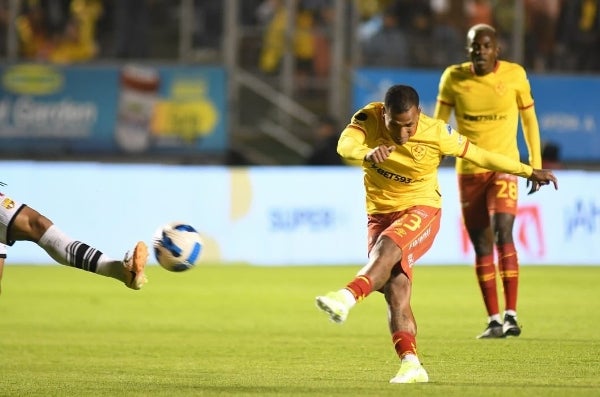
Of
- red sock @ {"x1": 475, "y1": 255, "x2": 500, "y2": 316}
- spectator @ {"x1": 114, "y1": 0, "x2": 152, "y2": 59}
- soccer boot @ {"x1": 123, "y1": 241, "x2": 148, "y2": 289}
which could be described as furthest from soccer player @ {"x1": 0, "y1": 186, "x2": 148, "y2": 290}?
spectator @ {"x1": 114, "y1": 0, "x2": 152, "y2": 59}

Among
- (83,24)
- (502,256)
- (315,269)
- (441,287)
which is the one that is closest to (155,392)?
(502,256)

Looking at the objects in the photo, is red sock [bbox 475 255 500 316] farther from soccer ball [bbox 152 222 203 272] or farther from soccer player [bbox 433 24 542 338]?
soccer ball [bbox 152 222 203 272]

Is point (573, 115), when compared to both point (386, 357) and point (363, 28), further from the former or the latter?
point (386, 357)

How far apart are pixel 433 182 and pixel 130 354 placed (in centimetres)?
279

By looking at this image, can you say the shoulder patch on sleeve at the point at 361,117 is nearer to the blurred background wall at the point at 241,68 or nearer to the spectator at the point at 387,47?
the blurred background wall at the point at 241,68

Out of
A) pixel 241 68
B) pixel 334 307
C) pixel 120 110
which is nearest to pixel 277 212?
pixel 120 110

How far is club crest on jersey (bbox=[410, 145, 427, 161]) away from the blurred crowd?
46.3ft

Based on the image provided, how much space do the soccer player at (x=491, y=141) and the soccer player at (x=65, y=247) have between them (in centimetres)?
408

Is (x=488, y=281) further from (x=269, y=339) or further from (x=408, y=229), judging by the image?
(x=408, y=229)

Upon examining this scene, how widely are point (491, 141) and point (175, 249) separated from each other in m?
3.82

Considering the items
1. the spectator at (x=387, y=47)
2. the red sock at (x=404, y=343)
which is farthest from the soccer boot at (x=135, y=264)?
the spectator at (x=387, y=47)

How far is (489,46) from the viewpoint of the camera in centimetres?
1162

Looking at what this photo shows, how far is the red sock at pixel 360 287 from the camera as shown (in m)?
8.18

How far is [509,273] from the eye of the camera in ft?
38.4
